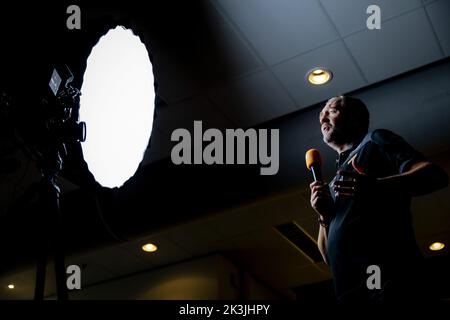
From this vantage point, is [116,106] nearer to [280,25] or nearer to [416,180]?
[416,180]

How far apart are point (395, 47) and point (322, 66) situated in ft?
1.41

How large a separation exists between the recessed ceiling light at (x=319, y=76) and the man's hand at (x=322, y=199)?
194 centimetres

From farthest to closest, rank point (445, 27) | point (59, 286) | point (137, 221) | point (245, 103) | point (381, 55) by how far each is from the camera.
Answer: point (137, 221), point (245, 103), point (381, 55), point (445, 27), point (59, 286)

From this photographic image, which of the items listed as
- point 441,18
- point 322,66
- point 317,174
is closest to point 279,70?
point 322,66

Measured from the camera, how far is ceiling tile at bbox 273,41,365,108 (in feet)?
9.91

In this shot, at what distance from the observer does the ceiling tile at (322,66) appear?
9.91 ft

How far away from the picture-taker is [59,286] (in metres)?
1.11

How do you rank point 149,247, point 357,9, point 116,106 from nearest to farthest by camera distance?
point 116,106 < point 357,9 < point 149,247

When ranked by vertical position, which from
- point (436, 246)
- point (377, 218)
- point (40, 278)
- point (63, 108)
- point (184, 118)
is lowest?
point (40, 278)

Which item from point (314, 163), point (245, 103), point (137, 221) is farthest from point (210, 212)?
point (314, 163)

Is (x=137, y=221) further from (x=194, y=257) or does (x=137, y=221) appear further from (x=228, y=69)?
(x=194, y=257)

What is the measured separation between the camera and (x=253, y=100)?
3408 millimetres

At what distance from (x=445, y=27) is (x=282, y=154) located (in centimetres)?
125

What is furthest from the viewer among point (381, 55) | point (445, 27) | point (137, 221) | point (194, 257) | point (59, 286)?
point (194, 257)
